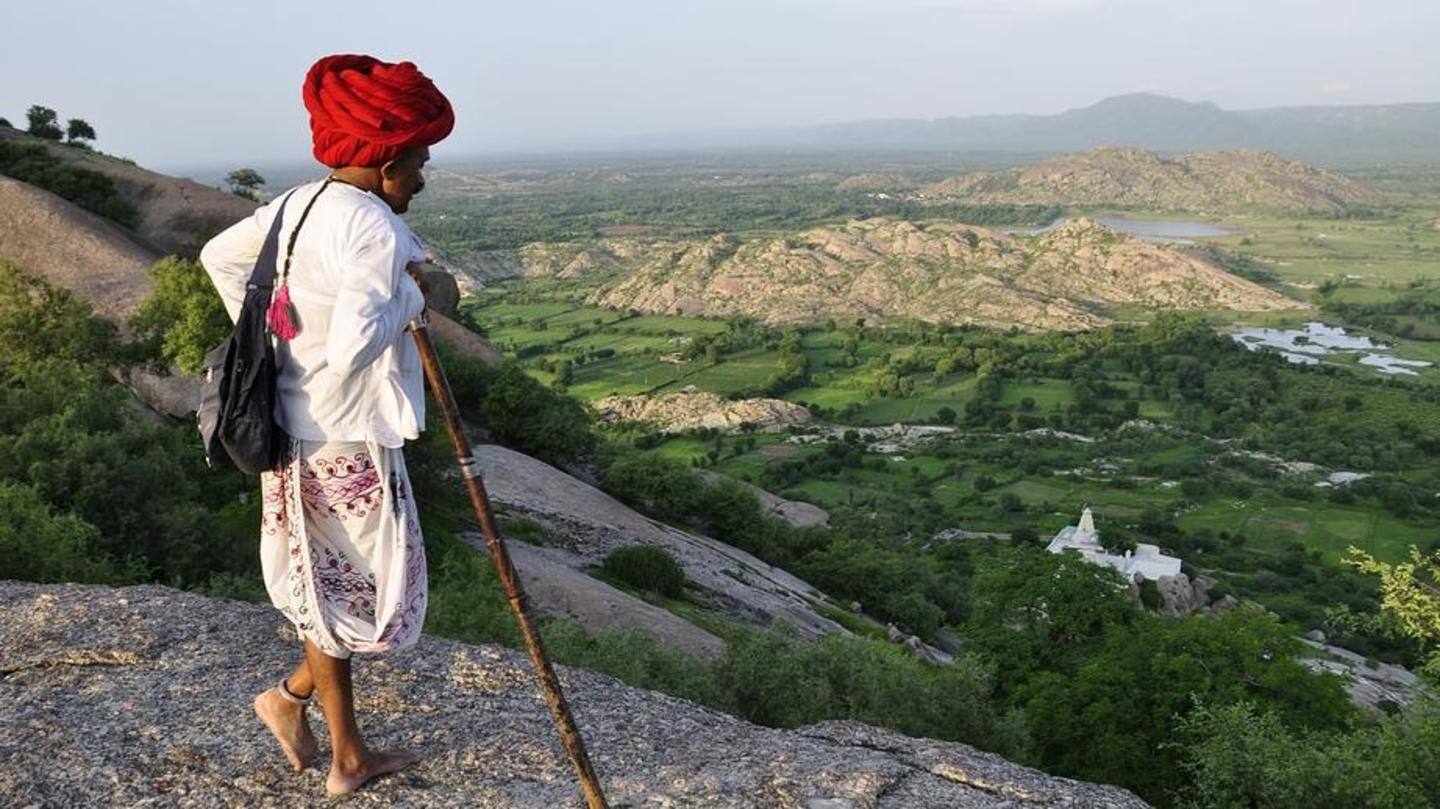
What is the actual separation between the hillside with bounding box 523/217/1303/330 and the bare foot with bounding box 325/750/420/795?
521 ft

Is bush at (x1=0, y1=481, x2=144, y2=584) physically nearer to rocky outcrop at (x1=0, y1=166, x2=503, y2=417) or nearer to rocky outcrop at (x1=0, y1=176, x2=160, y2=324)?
rocky outcrop at (x1=0, y1=166, x2=503, y2=417)

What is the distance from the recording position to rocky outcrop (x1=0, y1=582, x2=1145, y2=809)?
596 cm

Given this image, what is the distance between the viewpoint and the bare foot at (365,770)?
5676 mm

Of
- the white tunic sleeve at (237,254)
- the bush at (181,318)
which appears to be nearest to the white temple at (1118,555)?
the bush at (181,318)

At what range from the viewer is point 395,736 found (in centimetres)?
665

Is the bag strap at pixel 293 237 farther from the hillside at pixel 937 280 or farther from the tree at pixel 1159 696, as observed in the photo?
the hillside at pixel 937 280

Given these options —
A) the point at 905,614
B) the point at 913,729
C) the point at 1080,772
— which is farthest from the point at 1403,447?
the point at 913,729

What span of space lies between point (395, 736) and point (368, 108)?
4.58 m

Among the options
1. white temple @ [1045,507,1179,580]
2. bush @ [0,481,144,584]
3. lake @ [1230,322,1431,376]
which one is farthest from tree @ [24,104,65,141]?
lake @ [1230,322,1431,376]

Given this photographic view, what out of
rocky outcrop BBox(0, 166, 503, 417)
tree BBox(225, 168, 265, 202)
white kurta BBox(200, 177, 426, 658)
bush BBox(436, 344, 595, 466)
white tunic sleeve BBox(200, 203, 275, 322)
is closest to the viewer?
white kurta BBox(200, 177, 426, 658)

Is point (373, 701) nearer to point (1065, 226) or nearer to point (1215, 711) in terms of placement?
point (1215, 711)

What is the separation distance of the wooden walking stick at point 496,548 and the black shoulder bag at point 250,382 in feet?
2.53

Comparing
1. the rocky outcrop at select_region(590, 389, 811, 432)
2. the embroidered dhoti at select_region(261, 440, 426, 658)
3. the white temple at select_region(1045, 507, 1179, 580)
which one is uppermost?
the embroidered dhoti at select_region(261, 440, 426, 658)

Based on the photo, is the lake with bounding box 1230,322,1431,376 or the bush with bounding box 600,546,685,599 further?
the lake with bounding box 1230,322,1431,376
